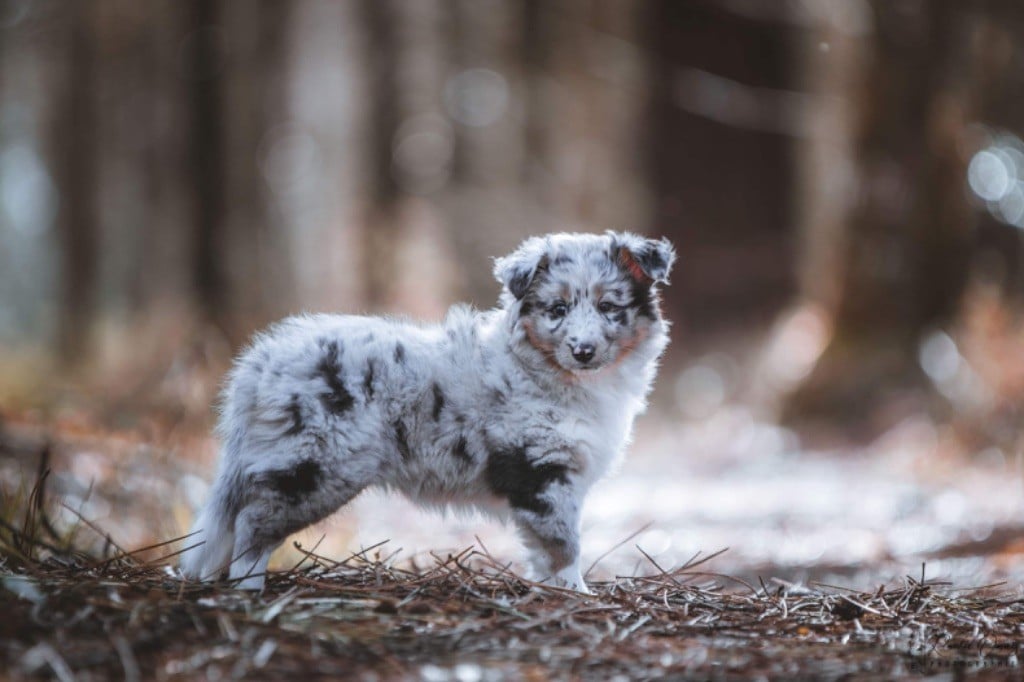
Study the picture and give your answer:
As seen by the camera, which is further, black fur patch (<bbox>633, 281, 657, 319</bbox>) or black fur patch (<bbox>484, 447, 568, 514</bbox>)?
black fur patch (<bbox>633, 281, 657, 319</bbox>)

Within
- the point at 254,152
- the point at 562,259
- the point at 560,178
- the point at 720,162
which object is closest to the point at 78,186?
the point at 254,152

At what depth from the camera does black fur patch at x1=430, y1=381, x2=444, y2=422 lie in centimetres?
413

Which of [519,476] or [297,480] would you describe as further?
[519,476]

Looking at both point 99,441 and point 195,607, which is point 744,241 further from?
point 195,607

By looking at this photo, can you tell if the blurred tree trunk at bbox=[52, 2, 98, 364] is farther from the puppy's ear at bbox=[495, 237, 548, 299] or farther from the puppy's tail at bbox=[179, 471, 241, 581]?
the puppy's tail at bbox=[179, 471, 241, 581]

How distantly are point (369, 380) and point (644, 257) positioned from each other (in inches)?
54.1

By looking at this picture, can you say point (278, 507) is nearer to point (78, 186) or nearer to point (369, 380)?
point (369, 380)

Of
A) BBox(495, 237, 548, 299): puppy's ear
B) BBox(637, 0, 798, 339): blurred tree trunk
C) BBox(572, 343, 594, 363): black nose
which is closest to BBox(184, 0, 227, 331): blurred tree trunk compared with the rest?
BBox(495, 237, 548, 299): puppy's ear

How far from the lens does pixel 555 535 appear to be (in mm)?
4047

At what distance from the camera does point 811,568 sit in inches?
210

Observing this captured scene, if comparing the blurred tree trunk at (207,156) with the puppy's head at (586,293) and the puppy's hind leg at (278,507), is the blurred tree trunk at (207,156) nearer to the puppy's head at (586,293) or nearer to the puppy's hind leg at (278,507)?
the puppy's head at (586,293)

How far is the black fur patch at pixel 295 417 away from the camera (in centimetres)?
380

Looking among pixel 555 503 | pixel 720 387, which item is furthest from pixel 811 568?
pixel 720 387

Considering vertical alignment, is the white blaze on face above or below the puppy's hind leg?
above
